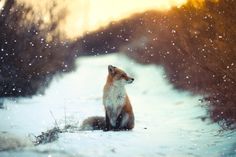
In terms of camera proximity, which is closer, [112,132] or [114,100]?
[112,132]

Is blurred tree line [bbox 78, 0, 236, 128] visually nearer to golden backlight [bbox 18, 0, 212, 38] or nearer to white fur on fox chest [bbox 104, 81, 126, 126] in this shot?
golden backlight [bbox 18, 0, 212, 38]

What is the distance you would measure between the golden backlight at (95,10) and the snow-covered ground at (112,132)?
13.1 inches

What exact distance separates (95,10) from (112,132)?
1242 mm

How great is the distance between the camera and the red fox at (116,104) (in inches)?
211

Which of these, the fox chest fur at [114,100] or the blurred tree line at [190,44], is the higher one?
the blurred tree line at [190,44]

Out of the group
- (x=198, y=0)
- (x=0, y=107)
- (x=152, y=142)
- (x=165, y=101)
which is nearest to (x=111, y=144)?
(x=152, y=142)

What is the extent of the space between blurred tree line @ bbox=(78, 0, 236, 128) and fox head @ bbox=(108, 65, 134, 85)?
223 millimetres

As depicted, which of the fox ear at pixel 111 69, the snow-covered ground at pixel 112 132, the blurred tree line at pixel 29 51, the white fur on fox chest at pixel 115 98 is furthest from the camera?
the white fur on fox chest at pixel 115 98

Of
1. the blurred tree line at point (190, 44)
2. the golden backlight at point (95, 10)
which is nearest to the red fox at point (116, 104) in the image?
the blurred tree line at point (190, 44)

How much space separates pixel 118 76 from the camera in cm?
548

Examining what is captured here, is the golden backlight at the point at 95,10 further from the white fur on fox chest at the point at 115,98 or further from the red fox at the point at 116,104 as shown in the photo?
the white fur on fox chest at the point at 115,98

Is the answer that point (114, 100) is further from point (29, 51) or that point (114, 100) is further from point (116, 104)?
point (29, 51)

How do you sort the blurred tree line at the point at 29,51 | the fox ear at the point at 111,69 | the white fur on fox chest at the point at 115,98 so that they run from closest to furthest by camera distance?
1. the blurred tree line at the point at 29,51
2. the fox ear at the point at 111,69
3. the white fur on fox chest at the point at 115,98

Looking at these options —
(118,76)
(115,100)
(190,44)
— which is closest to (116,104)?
(115,100)
